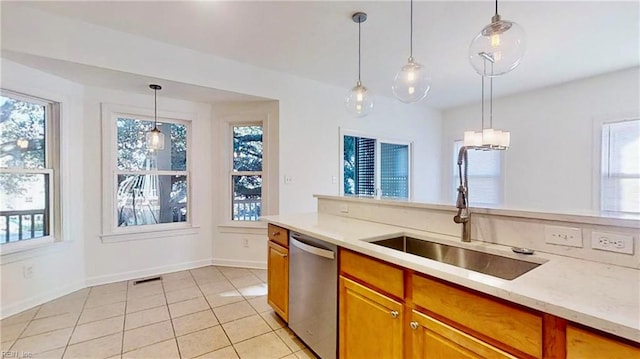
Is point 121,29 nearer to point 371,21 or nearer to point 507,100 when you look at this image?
point 371,21

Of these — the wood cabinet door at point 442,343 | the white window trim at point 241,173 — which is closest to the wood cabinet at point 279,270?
the wood cabinet door at point 442,343

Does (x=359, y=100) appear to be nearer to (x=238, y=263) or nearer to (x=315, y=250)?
(x=315, y=250)

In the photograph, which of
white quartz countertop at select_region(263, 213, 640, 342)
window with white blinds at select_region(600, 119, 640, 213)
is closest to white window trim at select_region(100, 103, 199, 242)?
white quartz countertop at select_region(263, 213, 640, 342)

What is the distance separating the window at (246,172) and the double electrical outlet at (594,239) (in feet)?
11.0

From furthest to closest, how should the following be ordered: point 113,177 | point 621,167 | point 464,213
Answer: point 621,167, point 113,177, point 464,213

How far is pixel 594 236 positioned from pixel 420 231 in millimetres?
863

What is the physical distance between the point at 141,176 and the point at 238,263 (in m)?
1.69

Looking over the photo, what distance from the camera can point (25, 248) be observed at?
278 cm

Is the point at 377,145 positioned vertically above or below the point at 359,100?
below

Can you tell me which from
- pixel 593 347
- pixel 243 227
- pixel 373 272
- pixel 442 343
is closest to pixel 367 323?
pixel 373 272

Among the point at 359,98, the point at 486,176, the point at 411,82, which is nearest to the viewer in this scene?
the point at 411,82

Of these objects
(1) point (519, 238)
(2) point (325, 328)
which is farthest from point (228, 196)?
(1) point (519, 238)

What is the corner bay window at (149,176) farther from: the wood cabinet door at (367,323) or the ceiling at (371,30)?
the wood cabinet door at (367,323)

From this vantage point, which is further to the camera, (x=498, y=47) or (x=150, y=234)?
(x=150, y=234)
